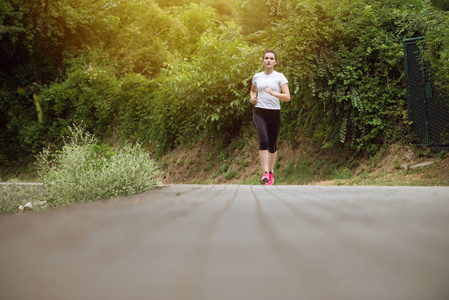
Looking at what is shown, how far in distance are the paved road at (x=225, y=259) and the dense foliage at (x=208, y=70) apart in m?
0.51

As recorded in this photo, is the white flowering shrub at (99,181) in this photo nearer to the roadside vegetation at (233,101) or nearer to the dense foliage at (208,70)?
the roadside vegetation at (233,101)

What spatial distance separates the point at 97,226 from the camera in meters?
1.52

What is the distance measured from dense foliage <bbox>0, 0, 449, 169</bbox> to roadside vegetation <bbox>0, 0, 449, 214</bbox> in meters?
0.04

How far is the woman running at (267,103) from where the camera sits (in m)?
5.92

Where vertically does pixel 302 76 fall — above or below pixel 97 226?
above

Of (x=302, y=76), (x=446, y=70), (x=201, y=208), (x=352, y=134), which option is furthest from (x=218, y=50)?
(x=201, y=208)

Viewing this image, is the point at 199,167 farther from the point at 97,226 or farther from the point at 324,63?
the point at 97,226

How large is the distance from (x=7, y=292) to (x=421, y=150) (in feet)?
29.0

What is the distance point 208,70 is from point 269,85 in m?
6.17

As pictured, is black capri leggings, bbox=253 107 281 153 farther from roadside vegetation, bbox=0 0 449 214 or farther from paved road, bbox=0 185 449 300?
paved road, bbox=0 185 449 300

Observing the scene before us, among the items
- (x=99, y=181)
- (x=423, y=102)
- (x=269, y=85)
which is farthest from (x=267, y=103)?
(x=423, y=102)

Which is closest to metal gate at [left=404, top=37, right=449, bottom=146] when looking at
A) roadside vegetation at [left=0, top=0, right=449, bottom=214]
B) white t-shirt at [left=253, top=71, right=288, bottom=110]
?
roadside vegetation at [left=0, top=0, right=449, bottom=214]

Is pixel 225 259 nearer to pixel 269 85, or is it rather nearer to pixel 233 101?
pixel 269 85

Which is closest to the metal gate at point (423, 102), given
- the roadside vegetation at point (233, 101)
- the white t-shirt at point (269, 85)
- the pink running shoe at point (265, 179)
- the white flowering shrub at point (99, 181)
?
the roadside vegetation at point (233, 101)
